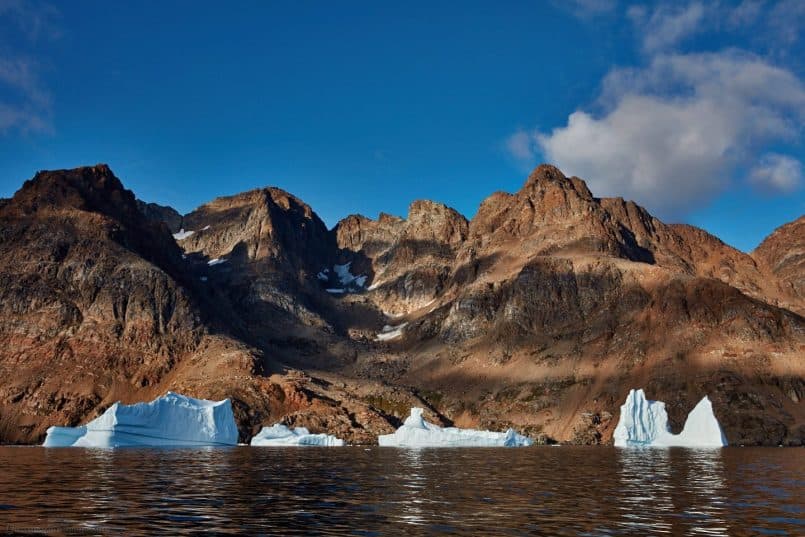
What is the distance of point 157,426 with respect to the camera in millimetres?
114000

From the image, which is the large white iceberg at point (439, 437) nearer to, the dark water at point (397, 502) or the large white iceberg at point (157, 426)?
the large white iceberg at point (157, 426)

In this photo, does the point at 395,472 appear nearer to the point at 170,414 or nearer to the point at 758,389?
the point at 170,414

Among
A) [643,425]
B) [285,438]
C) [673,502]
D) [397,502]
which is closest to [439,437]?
[285,438]

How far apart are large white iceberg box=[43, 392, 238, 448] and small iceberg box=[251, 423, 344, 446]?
28522mm

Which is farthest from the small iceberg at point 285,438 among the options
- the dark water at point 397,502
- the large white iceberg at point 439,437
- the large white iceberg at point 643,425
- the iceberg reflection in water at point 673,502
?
the iceberg reflection in water at point 673,502

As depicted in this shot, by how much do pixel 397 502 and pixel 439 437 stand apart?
108 meters

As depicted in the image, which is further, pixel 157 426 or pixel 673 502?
pixel 157 426

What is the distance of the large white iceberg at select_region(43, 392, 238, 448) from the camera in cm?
11094

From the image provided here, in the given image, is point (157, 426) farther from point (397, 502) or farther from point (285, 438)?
point (397, 502)

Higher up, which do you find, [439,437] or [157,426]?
[157,426]

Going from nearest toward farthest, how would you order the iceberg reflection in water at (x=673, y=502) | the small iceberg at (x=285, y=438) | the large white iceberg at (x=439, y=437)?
the iceberg reflection in water at (x=673, y=502) → the large white iceberg at (x=439, y=437) → the small iceberg at (x=285, y=438)

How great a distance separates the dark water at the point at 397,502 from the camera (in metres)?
28.6

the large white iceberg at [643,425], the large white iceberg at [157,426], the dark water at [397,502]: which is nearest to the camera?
the dark water at [397,502]

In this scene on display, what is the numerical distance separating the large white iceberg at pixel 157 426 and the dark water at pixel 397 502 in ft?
160
